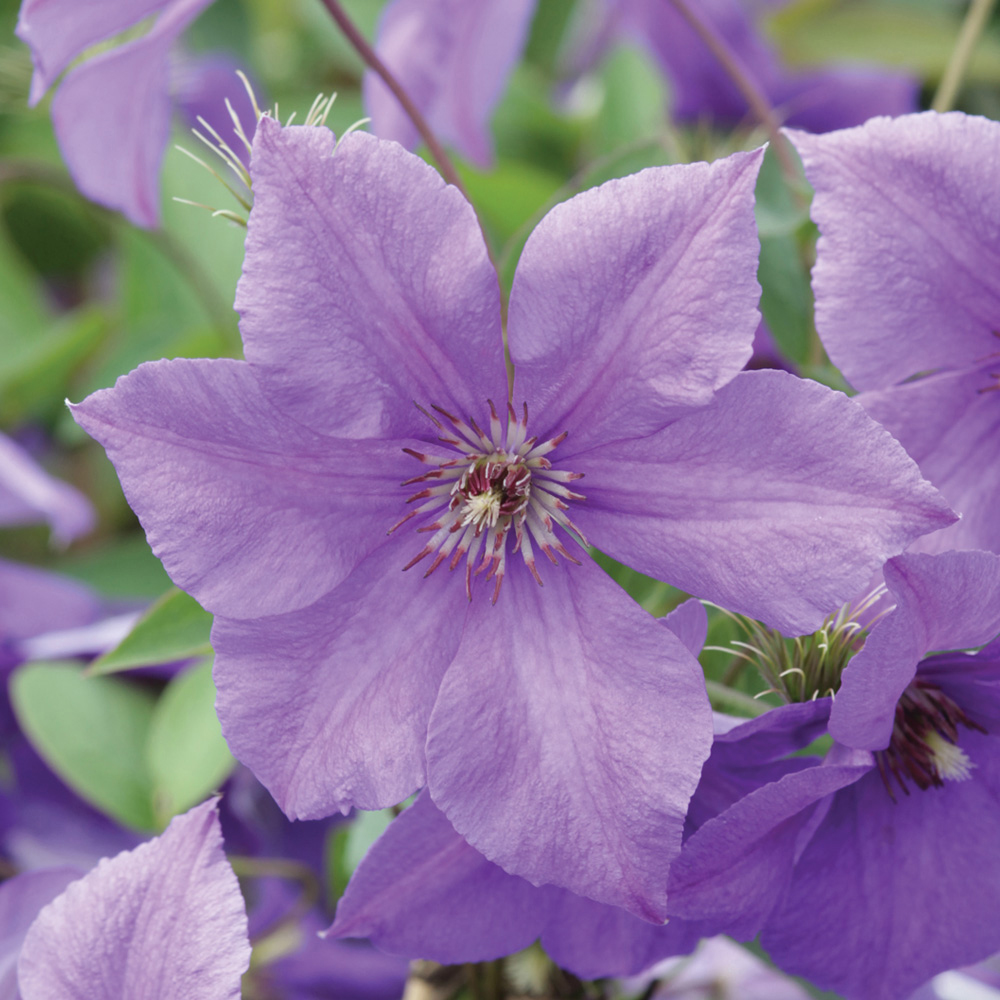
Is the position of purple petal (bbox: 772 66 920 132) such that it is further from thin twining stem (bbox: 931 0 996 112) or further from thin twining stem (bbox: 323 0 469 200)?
thin twining stem (bbox: 323 0 469 200)

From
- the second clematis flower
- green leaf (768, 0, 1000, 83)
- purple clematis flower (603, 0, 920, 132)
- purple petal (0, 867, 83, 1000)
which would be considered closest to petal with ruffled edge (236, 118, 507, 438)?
the second clematis flower

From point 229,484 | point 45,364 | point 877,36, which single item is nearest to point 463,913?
point 229,484

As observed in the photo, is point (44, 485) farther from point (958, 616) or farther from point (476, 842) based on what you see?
point (958, 616)

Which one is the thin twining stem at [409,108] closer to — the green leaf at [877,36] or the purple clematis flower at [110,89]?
the purple clematis flower at [110,89]

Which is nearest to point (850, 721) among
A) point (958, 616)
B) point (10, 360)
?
point (958, 616)

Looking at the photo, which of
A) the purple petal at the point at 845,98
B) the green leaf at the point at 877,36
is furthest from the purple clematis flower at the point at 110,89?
the green leaf at the point at 877,36
